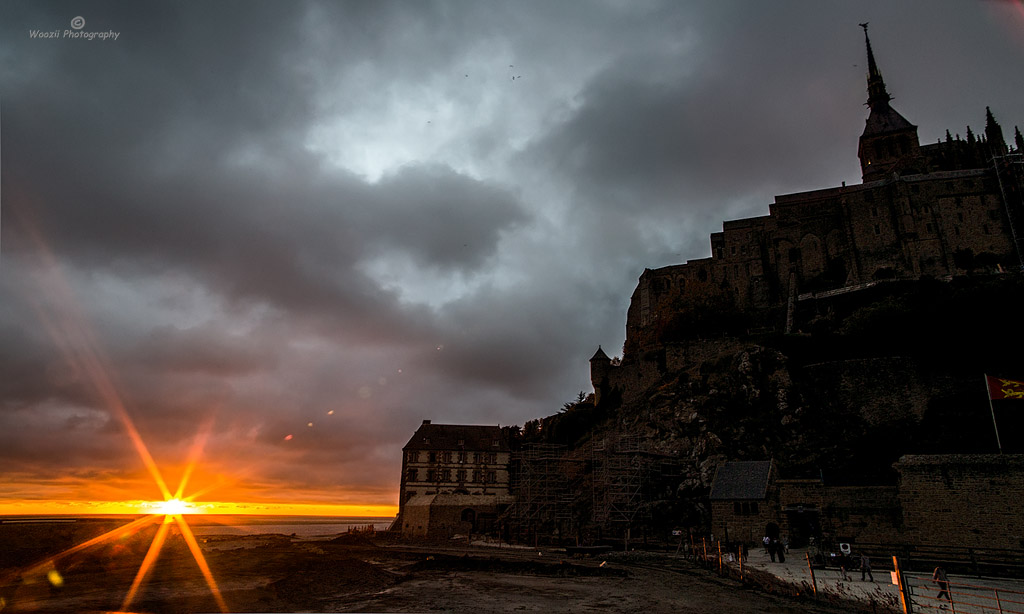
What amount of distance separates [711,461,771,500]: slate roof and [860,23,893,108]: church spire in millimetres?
67846

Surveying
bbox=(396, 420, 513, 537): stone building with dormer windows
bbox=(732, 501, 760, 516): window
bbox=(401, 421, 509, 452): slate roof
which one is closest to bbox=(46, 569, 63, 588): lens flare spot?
bbox=(396, 420, 513, 537): stone building with dormer windows

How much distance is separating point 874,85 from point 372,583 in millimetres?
91397

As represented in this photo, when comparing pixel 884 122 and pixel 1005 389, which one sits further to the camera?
pixel 884 122

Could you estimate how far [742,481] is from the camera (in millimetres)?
33781

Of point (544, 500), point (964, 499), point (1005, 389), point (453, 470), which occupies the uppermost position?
point (1005, 389)

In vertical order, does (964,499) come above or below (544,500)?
above

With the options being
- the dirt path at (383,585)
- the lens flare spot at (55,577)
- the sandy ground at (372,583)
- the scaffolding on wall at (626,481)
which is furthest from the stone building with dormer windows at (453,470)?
the lens flare spot at (55,577)

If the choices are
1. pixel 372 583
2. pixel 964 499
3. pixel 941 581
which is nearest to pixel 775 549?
pixel 964 499

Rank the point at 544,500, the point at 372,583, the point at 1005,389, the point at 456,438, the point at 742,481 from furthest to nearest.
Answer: the point at 456,438, the point at 544,500, the point at 742,481, the point at 1005,389, the point at 372,583

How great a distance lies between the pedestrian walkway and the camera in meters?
15.3

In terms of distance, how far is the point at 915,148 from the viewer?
6912 cm

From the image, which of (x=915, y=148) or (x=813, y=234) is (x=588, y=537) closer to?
(x=813, y=234)

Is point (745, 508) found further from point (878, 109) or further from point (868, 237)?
point (878, 109)

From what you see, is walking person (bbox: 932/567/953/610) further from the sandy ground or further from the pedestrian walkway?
the sandy ground
